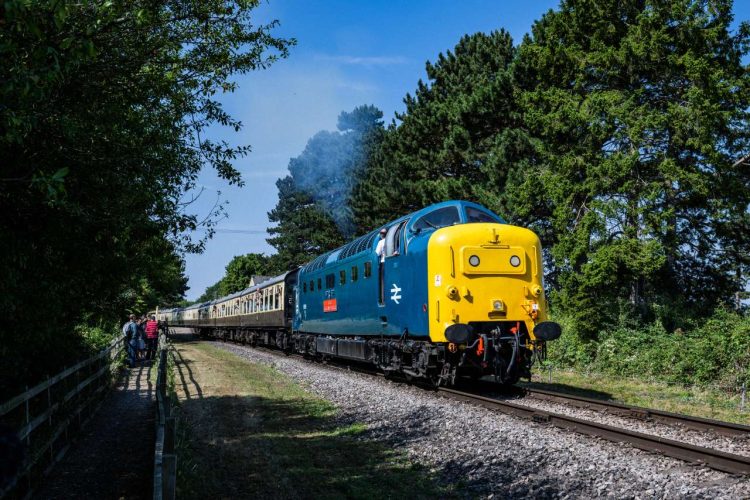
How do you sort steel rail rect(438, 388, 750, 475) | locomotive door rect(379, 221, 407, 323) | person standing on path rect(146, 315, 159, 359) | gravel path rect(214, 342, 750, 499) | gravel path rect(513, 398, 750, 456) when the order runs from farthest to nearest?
person standing on path rect(146, 315, 159, 359)
locomotive door rect(379, 221, 407, 323)
gravel path rect(513, 398, 750, 456)
steel rail rect(438, 388, 750, 475)
gravel path rect(214, 342, 750, 499)

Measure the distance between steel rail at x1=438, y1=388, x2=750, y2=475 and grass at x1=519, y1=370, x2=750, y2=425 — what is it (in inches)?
135

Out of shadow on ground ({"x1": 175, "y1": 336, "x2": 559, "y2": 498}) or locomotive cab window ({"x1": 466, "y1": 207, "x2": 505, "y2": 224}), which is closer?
shadow on ground ({"x1": 175, "y1": 336, "x2": 559, "y2": 498})

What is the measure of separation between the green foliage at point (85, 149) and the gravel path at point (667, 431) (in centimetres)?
673

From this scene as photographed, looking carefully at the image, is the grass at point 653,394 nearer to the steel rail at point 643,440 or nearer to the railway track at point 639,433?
the railway track at point 639,433

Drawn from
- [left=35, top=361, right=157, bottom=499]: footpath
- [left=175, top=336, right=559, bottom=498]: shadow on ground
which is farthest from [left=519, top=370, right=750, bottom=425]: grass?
[left=35, top=361, right=157, bottom=499]: footpath

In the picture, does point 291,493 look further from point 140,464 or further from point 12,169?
point 12,169

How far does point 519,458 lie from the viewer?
24.4 feet

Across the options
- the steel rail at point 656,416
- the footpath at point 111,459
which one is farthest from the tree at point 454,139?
the footpath at point 111,459

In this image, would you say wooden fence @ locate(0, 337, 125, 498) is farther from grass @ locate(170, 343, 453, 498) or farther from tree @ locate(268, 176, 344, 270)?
tree @ locate(268, 176, 344, 270)

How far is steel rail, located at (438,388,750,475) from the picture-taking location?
6600 millimetres

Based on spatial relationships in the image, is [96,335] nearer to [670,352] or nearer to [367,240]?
[367,240]

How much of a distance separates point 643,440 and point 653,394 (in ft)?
21.2

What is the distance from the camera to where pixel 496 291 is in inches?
456

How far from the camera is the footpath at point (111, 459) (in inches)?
268
